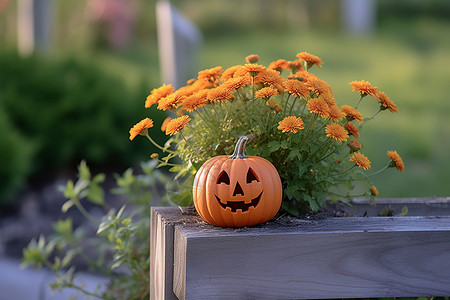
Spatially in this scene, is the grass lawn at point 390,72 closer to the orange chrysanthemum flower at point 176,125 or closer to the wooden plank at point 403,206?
the wooden plank at point 403,206

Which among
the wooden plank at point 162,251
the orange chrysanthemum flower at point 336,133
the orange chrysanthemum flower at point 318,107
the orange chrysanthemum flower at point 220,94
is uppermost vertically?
the orange chrysanthemum flower at point 220,94

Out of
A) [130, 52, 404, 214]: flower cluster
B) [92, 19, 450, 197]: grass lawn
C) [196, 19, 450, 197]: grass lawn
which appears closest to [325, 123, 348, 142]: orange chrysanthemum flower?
[130, 52, 404, 214]: flower cluster

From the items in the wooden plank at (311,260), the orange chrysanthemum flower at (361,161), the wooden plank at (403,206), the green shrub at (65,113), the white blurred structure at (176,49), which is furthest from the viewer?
the green shrub at (65,113)

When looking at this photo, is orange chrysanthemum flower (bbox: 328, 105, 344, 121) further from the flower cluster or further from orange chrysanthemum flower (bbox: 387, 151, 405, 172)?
orange chrysanthemum flower (bbox: 387, 151, 405, 172)

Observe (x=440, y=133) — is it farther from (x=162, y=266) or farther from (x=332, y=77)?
(x=162, y=266)

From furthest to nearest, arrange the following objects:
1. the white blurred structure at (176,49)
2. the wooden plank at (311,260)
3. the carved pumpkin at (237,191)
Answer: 1. the white blurred structure at (176,49)
2. the carved pumpkin at (237,191)
3. the wooden plank at (311,260)

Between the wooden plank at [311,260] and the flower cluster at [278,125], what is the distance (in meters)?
0.19

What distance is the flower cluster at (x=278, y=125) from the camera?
6.20 ft

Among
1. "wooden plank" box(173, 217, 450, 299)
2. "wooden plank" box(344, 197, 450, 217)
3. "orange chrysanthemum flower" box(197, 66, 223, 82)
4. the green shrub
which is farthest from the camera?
the green shrub

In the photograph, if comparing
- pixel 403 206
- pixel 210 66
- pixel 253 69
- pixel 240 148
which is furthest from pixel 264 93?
pixel 210 66

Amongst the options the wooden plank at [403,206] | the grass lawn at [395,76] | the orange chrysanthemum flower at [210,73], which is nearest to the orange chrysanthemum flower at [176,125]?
the orange chrysanthemum flower at [210,73]

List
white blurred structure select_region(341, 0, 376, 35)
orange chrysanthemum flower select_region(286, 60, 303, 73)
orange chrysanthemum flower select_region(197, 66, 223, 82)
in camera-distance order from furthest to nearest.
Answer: white blurred structure select_region(341, 0, 376, 35) < orange chrysanthemum flower select_region(286, 60, 303, 73) < orange chrysanthemum flower select_region(197, 66, 223, 82)

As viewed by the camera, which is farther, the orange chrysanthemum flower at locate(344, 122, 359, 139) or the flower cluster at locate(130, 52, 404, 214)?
the orange chrysanthemum flower at locate(344, 122, 359, 139)

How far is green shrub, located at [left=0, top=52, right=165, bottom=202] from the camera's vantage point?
17.1ft
